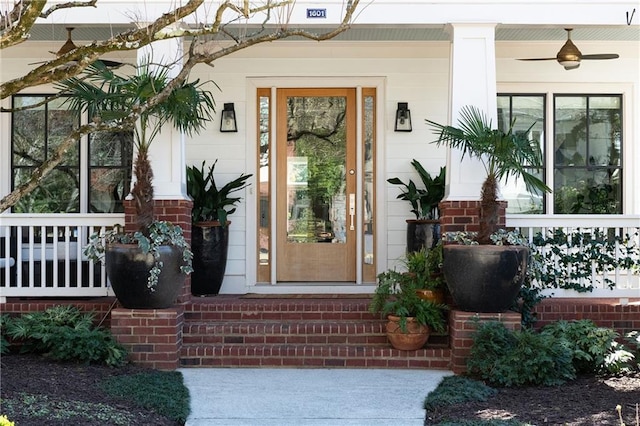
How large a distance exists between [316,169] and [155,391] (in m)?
3.98

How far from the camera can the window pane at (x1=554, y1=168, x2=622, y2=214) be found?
353 inches

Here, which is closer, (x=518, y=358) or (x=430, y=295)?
(x=518, y=358)

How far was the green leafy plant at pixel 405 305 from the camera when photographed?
22.1ft

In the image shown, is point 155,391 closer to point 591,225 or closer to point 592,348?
point 592,348

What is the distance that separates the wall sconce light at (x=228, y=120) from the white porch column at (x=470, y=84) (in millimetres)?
2821

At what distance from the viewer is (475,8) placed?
23.2 feet

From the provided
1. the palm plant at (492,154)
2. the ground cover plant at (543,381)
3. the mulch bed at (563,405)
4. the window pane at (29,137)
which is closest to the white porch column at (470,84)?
the palm plant at (492,154)


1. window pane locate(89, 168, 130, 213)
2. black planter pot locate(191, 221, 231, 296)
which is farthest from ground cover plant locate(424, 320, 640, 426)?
window pane locate(89, 168, 130, 213)

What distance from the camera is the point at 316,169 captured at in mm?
8977

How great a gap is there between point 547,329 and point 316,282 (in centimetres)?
305

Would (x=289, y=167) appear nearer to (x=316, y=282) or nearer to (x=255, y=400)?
(x=316, y=282)

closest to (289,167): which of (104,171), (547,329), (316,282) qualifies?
(316,282)

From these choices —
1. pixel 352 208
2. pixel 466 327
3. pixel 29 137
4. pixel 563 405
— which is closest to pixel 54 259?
pixel 29 137

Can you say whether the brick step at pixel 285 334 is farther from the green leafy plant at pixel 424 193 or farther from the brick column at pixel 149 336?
the green leafy plant at pixel 424 193
